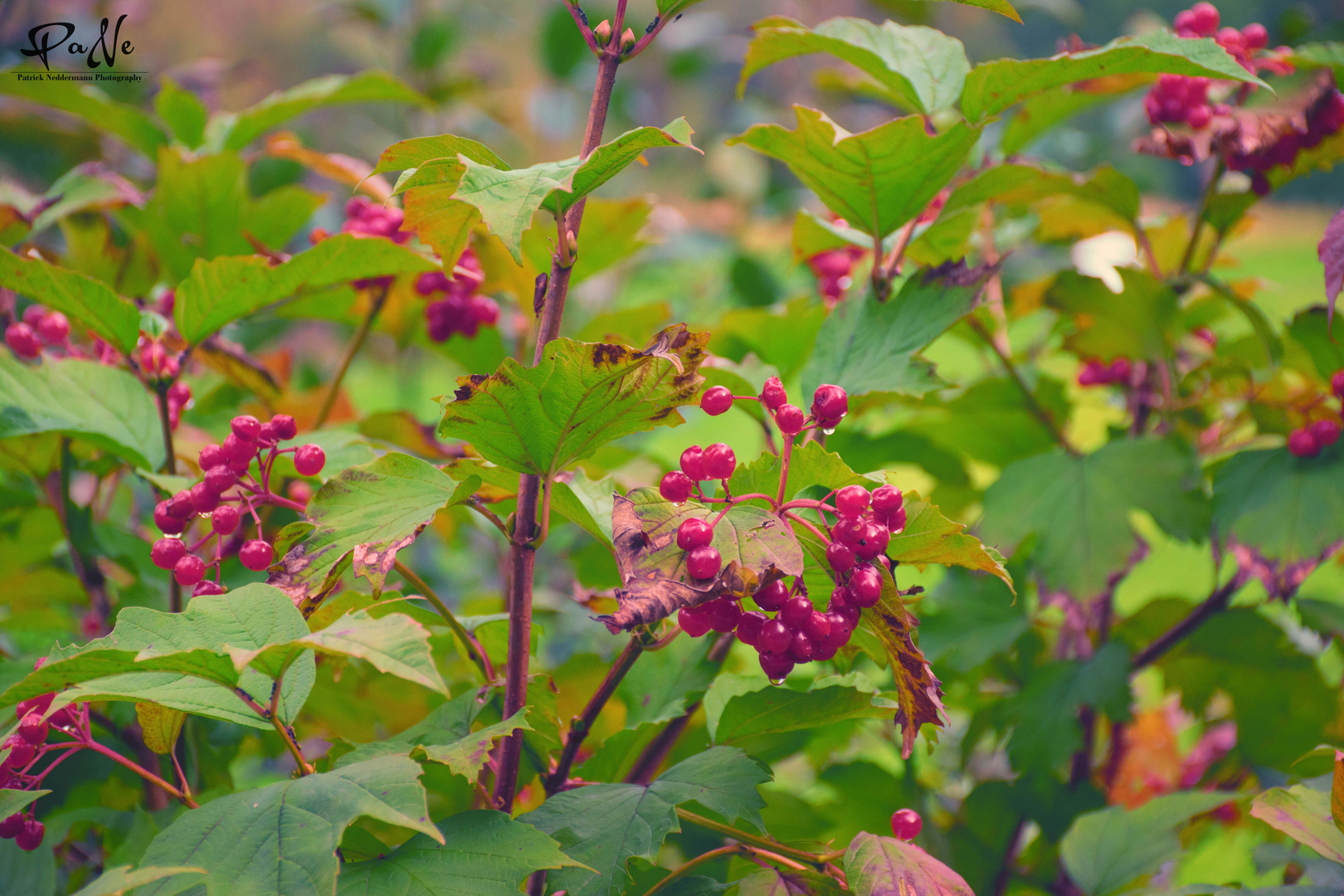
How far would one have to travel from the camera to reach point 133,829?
660 mm

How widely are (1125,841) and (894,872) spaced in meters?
0.41

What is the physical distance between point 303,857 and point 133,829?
334 mm

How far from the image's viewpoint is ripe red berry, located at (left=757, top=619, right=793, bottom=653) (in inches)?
18.6

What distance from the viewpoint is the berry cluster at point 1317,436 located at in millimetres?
805

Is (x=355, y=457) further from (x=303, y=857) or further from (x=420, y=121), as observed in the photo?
(x=420, y=121)

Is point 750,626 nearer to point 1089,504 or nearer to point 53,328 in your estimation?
point 1089,504

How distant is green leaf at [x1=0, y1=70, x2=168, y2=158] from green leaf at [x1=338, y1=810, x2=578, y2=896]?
1006 millimetres

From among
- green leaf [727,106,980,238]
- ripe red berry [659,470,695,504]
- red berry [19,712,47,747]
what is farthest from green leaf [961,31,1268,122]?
red berry [19,712,47,747]

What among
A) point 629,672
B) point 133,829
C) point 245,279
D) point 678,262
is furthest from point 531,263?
point 678,262

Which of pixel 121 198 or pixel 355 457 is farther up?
pixel 121 198

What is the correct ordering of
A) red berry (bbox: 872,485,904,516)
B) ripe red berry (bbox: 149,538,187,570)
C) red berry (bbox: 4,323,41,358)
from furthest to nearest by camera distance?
red berry (bbox: 4,323,41,358) → ripe red berry (bbox: 149,538,187,570) → red berry (bbox: 872,485,904,516)

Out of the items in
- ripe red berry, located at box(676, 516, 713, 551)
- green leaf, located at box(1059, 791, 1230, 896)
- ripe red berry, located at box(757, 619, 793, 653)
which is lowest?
green leaf, located at box(1059, 791, 1230, 896)

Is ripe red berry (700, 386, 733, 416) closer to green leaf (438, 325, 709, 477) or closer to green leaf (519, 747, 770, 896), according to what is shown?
green leaf (438, 325, 709, 477)

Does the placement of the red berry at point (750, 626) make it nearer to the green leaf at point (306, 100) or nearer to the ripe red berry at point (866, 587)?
the ripe red berry at point (866, 587)
